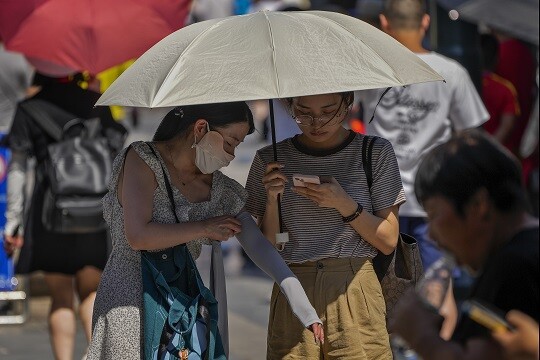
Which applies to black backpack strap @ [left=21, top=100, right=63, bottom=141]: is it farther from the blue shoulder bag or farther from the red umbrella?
the blue shoulder bag

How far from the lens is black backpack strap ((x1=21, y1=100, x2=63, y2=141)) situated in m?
6.36

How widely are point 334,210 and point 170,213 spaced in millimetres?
571

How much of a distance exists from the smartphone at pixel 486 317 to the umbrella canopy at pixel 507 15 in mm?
3992

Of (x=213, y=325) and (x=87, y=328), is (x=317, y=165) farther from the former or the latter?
(x=87, y=328)

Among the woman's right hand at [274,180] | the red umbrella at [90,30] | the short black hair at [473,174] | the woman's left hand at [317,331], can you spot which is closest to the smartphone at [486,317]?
the short black hair at [473,174]

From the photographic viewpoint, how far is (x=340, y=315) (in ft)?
14.4

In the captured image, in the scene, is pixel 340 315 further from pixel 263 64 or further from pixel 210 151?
pixel 263 64

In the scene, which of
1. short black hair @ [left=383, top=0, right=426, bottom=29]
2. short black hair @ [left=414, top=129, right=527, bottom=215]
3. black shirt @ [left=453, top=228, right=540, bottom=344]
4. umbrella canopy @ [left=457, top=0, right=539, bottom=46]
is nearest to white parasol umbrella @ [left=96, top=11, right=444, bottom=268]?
short black hair @ [left=414, top=129, right=527, bottom=215]

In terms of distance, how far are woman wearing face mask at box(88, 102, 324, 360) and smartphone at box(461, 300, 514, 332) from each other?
1398mm

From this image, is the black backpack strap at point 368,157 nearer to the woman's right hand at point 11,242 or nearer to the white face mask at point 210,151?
the white face mask at point 210,151

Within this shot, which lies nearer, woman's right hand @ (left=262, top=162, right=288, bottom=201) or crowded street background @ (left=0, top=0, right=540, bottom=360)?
woman's right hand @ (left=262, top=162, right=288, bottom=201)

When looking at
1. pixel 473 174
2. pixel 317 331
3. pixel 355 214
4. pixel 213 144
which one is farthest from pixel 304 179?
pixel 473 174

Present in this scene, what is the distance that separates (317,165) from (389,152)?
25 centimetres

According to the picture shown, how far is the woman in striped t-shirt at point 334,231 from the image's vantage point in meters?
4.39
